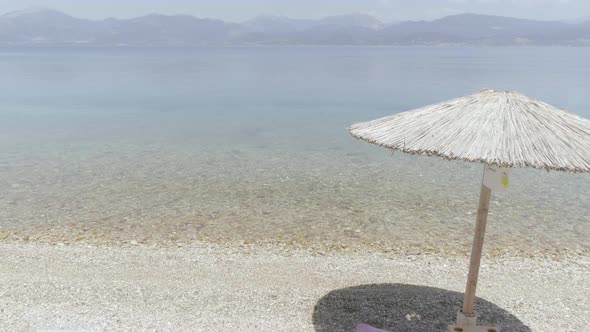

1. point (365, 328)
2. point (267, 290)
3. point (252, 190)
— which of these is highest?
point (365, 328)

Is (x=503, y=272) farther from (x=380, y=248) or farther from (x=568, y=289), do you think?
(x=380, y=248)

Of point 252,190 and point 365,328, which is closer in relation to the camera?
point 365,328

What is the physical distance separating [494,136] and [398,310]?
284 cm

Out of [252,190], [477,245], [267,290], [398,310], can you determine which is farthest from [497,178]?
[252,190]

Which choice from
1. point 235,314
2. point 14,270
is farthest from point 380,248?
point 14,270

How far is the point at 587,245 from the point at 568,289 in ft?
9.27

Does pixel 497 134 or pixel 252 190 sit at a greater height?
pixel 497 134

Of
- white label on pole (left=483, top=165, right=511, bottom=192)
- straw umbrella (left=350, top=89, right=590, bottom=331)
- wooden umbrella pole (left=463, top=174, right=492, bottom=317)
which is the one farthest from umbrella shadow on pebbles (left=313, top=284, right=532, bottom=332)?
white label on pole (left=483, top=165, right=511, bottom=192)

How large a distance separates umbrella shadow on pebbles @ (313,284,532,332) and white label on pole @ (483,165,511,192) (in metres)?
2.15

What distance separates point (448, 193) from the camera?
42.5 ft

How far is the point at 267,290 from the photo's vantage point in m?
6.95

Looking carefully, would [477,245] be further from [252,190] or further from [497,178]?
[252,190]

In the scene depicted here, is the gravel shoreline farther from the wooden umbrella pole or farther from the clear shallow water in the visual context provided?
the clear shallow water

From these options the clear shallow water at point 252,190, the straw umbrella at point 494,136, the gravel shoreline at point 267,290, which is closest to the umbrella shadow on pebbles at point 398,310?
A: the gravel shoreline at point 267,290
